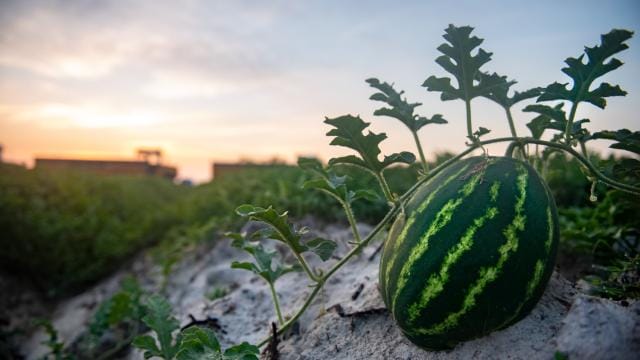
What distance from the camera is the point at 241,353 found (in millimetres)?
1943

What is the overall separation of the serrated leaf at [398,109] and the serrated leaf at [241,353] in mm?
971

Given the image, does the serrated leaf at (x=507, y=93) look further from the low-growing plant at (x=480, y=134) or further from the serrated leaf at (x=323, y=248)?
the serrated leaf at (x=323, y=248)

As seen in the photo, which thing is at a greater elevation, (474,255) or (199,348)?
(474,255)

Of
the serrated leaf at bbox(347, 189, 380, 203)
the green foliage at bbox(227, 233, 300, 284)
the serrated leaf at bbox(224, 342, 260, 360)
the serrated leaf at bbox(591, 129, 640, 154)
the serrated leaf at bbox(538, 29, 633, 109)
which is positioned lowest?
the serrated leaf at bbox(224, 342, 260, 360)

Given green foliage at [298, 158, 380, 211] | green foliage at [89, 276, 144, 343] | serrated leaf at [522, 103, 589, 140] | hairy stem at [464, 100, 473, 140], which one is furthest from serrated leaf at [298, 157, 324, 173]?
green foliage at [89, 276, 144, 343]

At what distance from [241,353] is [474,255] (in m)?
0.91

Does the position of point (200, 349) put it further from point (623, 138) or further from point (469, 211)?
point (623, 138)

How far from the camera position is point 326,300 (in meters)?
2.64

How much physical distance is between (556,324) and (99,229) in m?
4.56

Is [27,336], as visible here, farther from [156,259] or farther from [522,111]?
[522,111]

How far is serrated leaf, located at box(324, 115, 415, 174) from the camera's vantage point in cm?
187

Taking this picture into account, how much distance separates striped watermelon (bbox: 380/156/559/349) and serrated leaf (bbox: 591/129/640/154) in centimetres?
26

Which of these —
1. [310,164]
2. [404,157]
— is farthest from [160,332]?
[404,157]

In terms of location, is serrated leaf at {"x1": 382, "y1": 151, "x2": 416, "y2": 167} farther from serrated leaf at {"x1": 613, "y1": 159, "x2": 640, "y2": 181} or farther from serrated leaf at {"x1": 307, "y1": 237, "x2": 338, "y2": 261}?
serrated leaf at {"x1": 613, "y1": 159, "x2": 640, "y2": 181}
